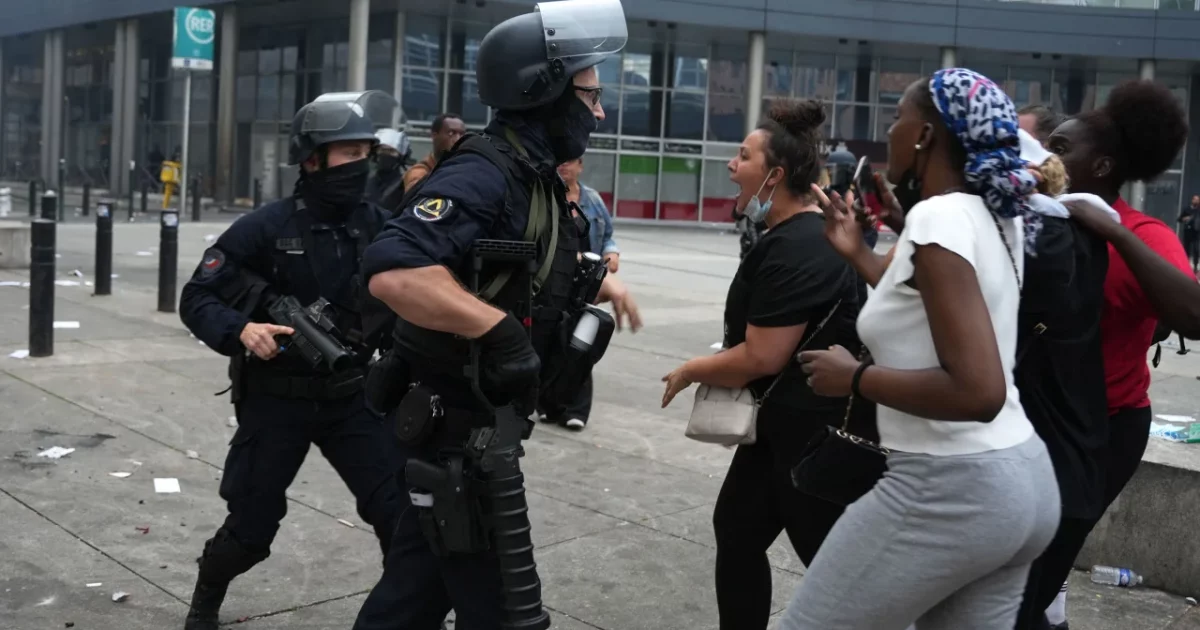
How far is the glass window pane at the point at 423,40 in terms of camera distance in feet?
106

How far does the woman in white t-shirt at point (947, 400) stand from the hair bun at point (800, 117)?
1.18 metres

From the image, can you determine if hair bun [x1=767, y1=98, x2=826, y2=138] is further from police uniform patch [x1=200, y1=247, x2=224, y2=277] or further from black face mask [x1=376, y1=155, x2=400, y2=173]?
black face mask [x1=376, y1=155, x2=400, y2=173]

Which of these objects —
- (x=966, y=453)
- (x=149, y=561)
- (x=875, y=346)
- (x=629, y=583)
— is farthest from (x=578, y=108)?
(x=149, y=561)

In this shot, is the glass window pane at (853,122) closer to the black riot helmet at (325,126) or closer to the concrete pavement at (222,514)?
the concrete pavement at (222,514)

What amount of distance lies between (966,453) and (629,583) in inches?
107

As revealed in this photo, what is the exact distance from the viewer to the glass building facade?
32.7m

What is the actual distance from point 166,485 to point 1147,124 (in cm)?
468

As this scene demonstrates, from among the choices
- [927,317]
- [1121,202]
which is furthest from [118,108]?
[927,317]

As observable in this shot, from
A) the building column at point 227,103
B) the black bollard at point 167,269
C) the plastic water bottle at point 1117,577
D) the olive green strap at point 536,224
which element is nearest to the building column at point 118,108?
the building column at point 227,103

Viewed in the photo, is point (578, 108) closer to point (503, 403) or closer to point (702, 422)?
point (503, 403)

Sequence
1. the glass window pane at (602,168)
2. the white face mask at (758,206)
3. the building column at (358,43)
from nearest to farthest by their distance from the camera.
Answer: the white face mask at (758,206), the building column at (358,43), the glass window pane at (602,168)

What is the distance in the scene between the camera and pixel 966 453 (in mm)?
2508

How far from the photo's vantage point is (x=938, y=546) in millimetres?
2502

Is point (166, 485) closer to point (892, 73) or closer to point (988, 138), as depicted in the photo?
point (988, 138)
